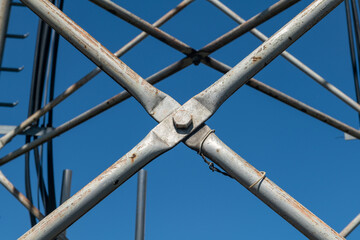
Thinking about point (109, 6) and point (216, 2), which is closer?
point (109, 6)

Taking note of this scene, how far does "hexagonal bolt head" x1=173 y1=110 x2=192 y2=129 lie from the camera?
292 centimetres

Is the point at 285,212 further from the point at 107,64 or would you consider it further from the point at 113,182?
the point at 107,64

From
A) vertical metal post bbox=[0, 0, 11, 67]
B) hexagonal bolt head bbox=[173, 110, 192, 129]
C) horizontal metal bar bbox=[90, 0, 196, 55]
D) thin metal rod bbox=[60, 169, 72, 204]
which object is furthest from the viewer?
thin metal rod bbox=[60, 169, 72, 204]

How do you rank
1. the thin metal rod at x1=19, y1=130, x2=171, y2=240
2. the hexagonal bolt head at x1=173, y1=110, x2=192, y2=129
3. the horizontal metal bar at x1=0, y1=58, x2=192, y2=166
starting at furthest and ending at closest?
the horizontal metal bar at x1=0, y1=58, x2=192, y2=166, the hexagonal bolt head at x1=173, y1=110, x2=192, y2=129, the thin metal rod at x1=19, y1=130, x2=171, y2=240

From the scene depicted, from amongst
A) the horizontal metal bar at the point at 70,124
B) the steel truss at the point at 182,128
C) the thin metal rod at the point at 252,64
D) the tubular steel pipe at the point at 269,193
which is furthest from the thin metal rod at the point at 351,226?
the thin metal rod at the point at 252,64

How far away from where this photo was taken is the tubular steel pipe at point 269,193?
2.72 m

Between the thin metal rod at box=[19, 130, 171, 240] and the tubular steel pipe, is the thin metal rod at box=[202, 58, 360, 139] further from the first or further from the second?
the thin metal rod at box=[19, 130, 171, 240]

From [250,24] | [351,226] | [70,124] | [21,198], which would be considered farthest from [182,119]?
[351,226]

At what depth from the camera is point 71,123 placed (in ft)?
19.4

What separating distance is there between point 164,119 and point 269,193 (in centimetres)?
80

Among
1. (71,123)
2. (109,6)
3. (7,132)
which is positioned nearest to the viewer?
(109,6)

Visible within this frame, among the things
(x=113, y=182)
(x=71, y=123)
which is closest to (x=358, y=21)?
(x=71, y=123)

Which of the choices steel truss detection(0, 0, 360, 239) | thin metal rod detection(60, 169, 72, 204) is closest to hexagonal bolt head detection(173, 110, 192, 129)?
steel truss detection(0, 0, 360, 239)

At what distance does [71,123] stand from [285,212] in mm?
3778
